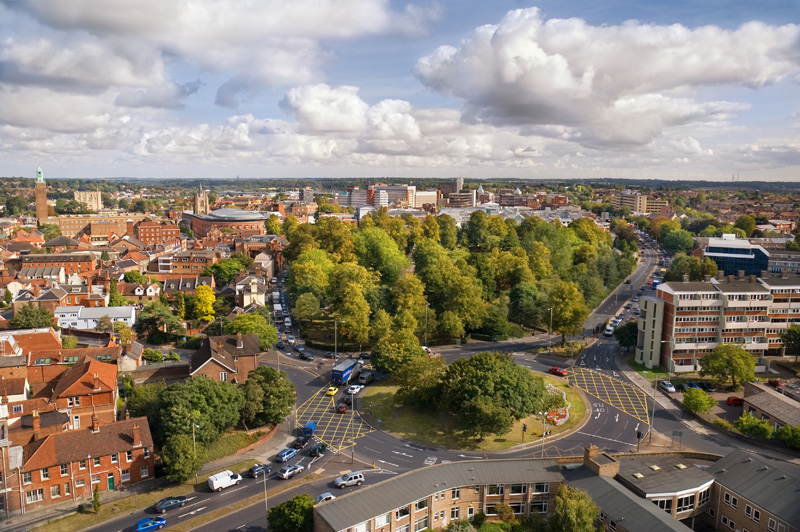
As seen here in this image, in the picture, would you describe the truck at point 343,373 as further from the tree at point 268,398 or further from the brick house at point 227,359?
the tree at point 268,398

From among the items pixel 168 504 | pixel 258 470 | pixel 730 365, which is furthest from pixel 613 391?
pixel 168 504

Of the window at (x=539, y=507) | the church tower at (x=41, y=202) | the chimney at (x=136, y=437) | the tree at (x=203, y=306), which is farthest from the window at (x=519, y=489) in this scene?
the church tower at (x=41, y=202)

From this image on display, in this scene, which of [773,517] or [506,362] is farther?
[506,362]

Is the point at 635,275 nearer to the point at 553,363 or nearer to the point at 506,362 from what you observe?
the point at 553,363

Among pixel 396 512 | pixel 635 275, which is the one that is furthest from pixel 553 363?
pixel 635 275

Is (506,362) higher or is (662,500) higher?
(506,362)

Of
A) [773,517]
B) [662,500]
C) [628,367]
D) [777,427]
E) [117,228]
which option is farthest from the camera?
[117,228]
